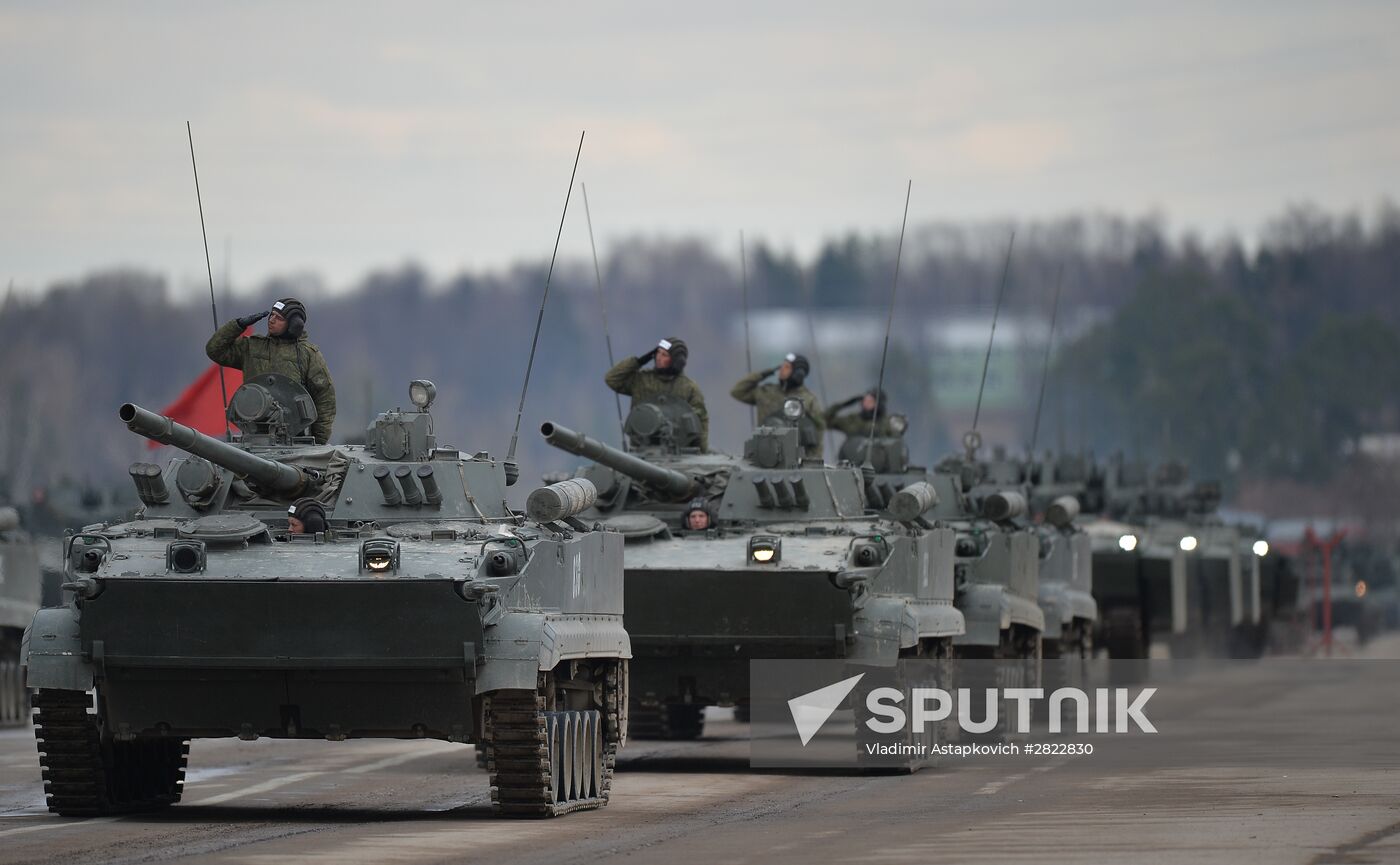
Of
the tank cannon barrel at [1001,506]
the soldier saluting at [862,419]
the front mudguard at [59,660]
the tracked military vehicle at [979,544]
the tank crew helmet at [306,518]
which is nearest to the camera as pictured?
the front mudguard at [59,660]

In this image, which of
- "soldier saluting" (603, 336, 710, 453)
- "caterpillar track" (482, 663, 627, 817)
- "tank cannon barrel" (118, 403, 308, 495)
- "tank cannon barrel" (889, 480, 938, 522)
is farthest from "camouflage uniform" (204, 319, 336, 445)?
"tank cannon barrel" (889, 480, 938, 522)

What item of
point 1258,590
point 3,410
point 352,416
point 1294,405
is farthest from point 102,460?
point 1294,405

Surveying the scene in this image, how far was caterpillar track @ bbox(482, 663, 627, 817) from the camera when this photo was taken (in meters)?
19.3

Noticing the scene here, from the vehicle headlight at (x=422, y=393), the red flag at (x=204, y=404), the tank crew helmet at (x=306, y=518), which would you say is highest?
the red flag at (x=204, y=404)

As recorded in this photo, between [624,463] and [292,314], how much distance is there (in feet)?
14.8

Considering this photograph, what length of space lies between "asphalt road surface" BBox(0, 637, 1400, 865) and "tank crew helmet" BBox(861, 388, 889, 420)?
188 inches

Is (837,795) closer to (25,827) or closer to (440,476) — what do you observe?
(440,476)

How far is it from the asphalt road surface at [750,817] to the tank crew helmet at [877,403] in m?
4.77

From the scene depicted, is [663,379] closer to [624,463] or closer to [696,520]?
[696,520]

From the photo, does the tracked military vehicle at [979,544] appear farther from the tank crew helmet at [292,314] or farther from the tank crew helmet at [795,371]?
the tank crew helmet at [292,314]

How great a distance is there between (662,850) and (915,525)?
1026cm

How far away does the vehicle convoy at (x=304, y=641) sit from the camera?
19.0 metres

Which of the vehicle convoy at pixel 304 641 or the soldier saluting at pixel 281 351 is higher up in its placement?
the soldier saluting at pixel 281 351

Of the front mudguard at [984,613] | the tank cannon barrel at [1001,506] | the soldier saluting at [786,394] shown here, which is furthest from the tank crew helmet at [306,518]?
the tank cannon barrel at [1001,506]
